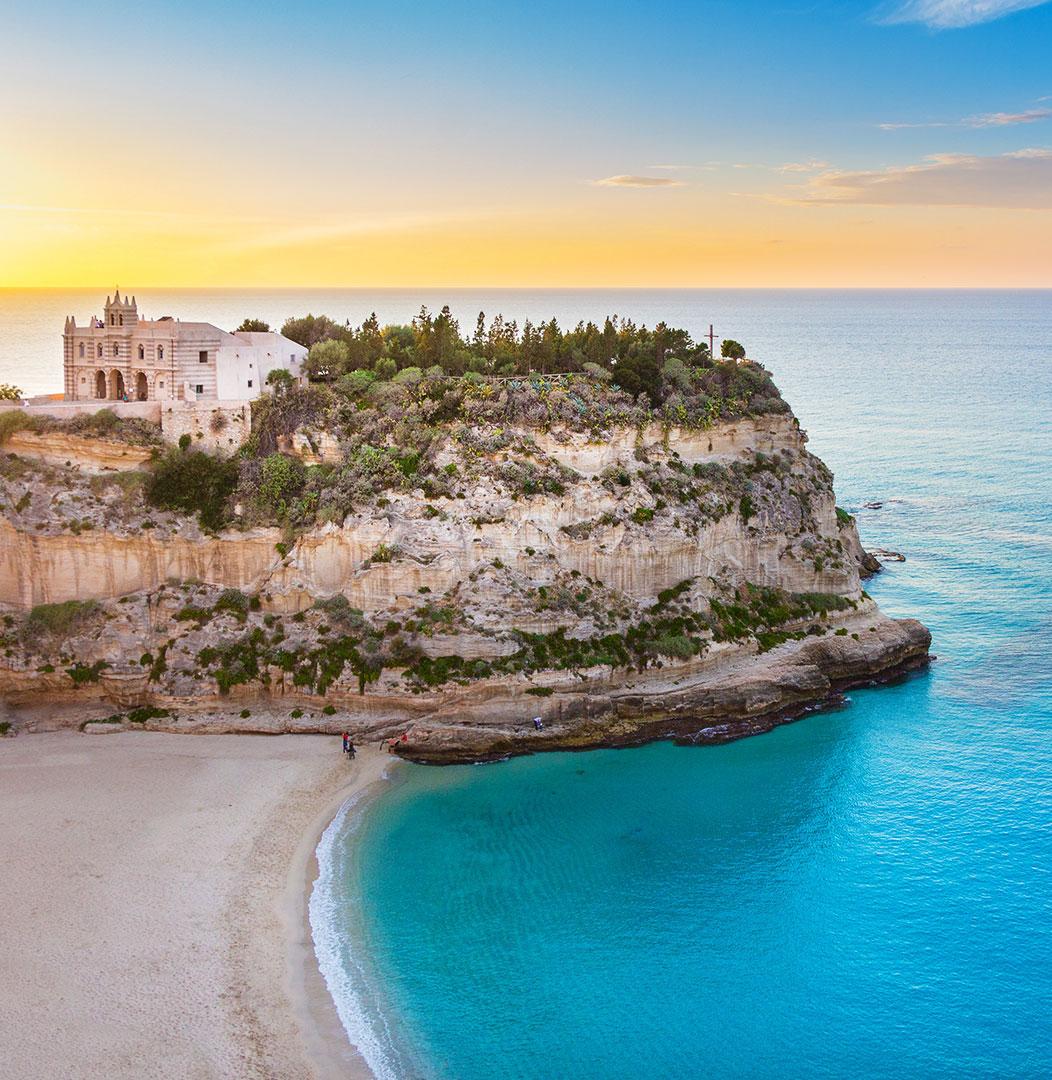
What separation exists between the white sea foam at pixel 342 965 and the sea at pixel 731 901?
67 millimetres

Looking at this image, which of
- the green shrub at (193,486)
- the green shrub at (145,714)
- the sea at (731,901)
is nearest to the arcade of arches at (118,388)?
the green shrub at (193,486)

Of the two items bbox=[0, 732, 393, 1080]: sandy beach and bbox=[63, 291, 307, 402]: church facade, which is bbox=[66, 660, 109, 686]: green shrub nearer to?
bbox=[0, 732, 393, 1080]: sandy beach

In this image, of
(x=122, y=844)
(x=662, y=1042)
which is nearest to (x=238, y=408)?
(x=122, y=844)

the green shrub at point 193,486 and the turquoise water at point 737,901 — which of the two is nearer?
the turquoise water at point 737,901

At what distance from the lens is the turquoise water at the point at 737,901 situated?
24.9 m

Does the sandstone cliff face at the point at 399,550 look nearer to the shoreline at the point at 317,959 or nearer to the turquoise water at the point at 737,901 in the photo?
the turquoise water at the point at 737,901

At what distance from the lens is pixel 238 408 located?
156 feet

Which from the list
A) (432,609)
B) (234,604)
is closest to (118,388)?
(234,604)

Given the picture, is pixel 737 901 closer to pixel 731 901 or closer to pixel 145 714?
pixel 731 901

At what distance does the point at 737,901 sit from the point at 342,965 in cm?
1139

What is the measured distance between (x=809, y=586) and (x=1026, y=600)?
13357mm

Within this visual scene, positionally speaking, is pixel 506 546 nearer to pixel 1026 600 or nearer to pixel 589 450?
pixel 589 450

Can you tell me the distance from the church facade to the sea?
21102 mm

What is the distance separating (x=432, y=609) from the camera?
137 feet
